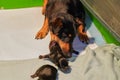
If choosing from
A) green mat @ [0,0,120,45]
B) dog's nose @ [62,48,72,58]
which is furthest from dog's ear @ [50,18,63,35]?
green mat @ [0,0,120,45]

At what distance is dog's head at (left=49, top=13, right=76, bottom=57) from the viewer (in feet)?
6.73

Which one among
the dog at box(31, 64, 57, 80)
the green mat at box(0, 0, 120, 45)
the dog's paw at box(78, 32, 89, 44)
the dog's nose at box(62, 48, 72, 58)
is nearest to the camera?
the dog at box(31, 64, 57, 80)

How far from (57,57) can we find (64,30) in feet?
0.59

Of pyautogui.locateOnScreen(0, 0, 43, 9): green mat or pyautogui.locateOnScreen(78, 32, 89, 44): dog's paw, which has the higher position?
pyautogui.locateOnScreen(0, 0, 43, 9): green mat

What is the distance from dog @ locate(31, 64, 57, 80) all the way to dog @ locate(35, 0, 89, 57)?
161mm

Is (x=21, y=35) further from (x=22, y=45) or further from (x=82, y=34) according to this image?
(x=82, y=34)

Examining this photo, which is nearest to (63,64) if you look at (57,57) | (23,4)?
(57,57)

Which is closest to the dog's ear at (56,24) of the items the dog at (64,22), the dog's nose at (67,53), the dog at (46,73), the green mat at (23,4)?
the dog at (64,22)

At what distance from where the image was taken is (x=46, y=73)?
1.89 m

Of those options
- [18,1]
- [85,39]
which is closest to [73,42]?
[85,39]

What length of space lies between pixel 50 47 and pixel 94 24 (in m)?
0.46

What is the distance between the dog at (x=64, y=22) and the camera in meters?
2.06

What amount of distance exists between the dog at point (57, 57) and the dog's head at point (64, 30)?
4 cm

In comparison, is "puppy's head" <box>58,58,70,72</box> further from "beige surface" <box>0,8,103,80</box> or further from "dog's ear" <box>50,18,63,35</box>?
"dog's ear" <box>50,18,63,35</box>
